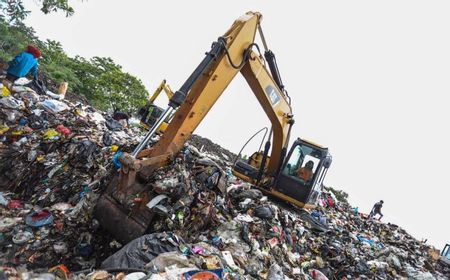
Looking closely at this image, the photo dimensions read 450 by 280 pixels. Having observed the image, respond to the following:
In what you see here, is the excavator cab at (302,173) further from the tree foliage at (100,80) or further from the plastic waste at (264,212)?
the tree foliage at (100,80)

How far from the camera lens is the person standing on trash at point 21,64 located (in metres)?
6.83

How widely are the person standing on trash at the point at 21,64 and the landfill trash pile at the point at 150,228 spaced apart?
53 cm

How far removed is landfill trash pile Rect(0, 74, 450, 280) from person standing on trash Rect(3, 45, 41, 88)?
53 centimetres

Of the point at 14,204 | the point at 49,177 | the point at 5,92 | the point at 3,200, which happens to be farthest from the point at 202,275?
the point at 5,92

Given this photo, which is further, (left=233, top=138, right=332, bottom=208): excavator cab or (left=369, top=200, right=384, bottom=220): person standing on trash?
(left=369, top=200, right=384, bottom=220): person standing on trash

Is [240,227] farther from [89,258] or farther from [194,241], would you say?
[89,258]

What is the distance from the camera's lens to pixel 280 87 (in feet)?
19.4

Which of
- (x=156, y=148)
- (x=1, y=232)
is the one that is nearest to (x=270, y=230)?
(x=156, y=148)

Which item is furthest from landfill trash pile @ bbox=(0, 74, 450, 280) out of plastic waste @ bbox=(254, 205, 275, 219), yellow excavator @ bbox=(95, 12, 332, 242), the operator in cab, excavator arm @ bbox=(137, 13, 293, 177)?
the operator in cab

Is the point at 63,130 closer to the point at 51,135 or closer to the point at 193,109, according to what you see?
the point at 51,135

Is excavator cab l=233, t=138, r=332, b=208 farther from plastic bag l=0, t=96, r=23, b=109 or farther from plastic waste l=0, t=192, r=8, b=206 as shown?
plastic bag l=0, t=96, r=23, b=109

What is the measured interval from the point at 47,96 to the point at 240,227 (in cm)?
655

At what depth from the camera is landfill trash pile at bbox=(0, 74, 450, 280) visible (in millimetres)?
2744

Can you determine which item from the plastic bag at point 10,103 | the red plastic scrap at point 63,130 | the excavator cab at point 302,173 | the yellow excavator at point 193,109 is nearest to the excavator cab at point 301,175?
the excavator cab at point 302,173
